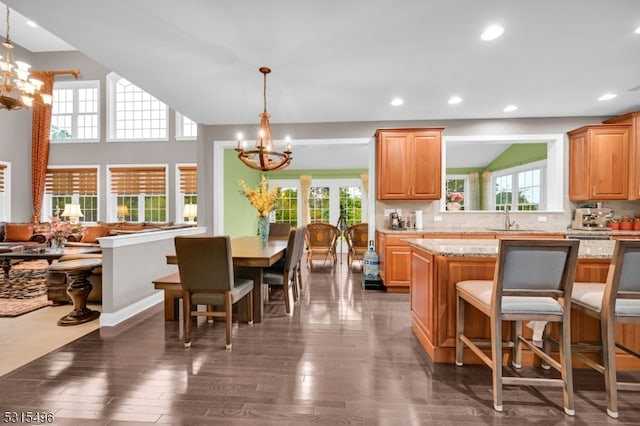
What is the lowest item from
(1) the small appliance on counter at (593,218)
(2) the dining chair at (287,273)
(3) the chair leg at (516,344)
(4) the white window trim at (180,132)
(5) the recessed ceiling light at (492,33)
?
(3) the chair leg at (516,344)

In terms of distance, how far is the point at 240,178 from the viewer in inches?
271

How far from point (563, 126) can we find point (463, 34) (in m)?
3.29

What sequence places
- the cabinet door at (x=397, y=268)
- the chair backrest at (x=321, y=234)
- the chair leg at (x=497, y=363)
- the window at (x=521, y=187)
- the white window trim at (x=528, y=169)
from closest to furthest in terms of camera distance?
the chair leg at (x=497, y=363) < the cabinet door at (x=397, y=268) < the chair backrest at (x=321, y=234) < the white window trim at (x=528, y=169) < the window at (x=521, y=187)

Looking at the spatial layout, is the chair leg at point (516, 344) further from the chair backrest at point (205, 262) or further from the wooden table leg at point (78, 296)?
the wooden table leg at point (78, 296)

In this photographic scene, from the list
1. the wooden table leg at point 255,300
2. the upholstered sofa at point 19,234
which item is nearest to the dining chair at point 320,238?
the wooden table leg at point 255,300

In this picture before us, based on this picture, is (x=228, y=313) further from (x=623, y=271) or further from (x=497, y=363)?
(x=623, y=271)

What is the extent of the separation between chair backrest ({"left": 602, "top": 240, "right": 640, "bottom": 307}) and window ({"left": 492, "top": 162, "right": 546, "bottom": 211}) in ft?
17.2

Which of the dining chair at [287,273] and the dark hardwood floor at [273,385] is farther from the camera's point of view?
the dining chair at [287,273]

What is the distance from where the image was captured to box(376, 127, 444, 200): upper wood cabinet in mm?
4492

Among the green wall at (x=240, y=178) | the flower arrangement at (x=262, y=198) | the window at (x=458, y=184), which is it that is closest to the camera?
the flower arrangement at (x=262, y=198)

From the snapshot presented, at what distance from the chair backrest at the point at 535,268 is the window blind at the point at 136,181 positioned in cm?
829

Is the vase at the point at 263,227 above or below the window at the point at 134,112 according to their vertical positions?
below

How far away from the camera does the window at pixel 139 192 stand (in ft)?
26.5

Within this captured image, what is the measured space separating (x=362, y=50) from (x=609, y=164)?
4039mm
